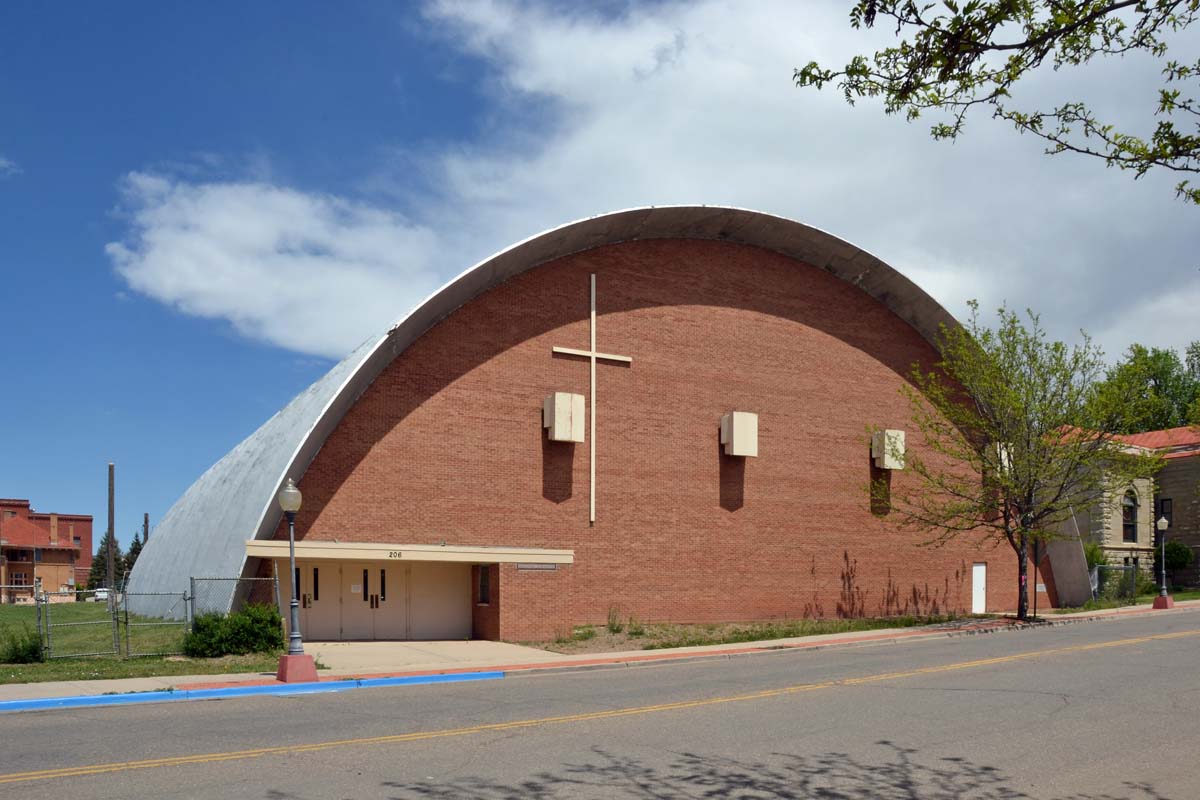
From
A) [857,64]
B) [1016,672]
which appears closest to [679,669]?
[1016,672]

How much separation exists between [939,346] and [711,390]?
9.72m

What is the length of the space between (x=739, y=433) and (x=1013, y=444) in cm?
914

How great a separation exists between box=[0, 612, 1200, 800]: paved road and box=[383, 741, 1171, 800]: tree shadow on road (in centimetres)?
3

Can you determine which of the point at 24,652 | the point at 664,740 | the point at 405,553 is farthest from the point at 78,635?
the point at 664,740

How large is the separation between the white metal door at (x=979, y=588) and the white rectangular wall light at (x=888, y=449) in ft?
20.1

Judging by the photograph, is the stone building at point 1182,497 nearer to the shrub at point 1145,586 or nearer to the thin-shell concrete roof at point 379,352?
the shrub at point 1145,586

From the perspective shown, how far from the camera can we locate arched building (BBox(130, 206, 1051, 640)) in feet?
86.8

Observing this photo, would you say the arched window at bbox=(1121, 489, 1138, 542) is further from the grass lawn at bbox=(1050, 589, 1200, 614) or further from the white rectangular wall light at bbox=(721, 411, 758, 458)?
the white rectangular wall light at bbox=(721, 411, 758, 458)

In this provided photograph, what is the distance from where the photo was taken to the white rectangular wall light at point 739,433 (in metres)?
31.5

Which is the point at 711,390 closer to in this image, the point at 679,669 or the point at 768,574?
the point at 768,574

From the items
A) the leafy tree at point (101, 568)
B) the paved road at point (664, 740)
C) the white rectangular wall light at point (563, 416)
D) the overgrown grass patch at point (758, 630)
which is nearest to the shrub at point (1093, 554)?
the overgrown grass patch at point (758, 630)

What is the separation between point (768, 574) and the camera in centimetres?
3241

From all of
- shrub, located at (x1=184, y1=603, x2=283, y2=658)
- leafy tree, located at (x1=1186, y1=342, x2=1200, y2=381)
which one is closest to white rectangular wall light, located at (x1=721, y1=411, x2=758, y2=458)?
shrub, located at (x1=184, y1=603, x2=283, y2=658)

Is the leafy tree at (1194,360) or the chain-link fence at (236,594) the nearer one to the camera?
the chain-link fence at (236,594)
